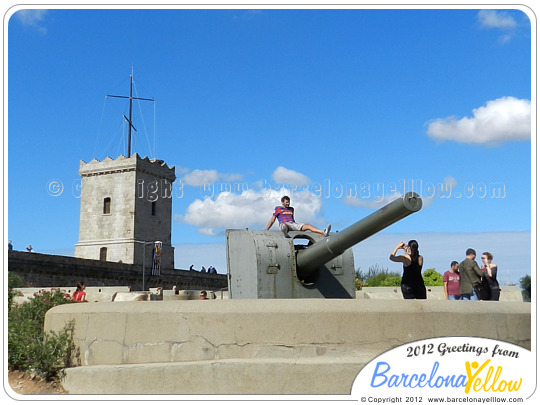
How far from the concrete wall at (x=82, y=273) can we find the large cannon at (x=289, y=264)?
2562 centimetres

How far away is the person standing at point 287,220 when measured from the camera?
26.5 ft

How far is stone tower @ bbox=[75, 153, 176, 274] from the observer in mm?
49750

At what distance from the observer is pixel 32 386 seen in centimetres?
593

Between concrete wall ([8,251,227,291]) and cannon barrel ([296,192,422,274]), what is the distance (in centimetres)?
2629

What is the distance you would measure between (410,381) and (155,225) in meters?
47.9

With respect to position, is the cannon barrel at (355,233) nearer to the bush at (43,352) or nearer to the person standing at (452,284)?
the bush at (43,352)

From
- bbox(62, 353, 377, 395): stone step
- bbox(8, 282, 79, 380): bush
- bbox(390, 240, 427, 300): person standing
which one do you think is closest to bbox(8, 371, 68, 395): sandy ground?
bbox(8, 282, 79, 380): bush

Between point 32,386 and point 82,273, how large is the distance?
3191 centimetres

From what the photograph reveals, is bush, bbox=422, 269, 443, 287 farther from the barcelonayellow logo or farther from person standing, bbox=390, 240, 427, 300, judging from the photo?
the barcelonayellow logo

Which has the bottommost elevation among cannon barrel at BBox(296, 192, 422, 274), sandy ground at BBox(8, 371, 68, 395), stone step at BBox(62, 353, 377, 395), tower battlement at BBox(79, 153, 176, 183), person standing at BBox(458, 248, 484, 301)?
sandy ground at BBox(8, 371, 68, 395)

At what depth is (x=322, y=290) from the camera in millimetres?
7680

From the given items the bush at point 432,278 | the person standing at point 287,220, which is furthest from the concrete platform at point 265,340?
the bush at point 432,278
